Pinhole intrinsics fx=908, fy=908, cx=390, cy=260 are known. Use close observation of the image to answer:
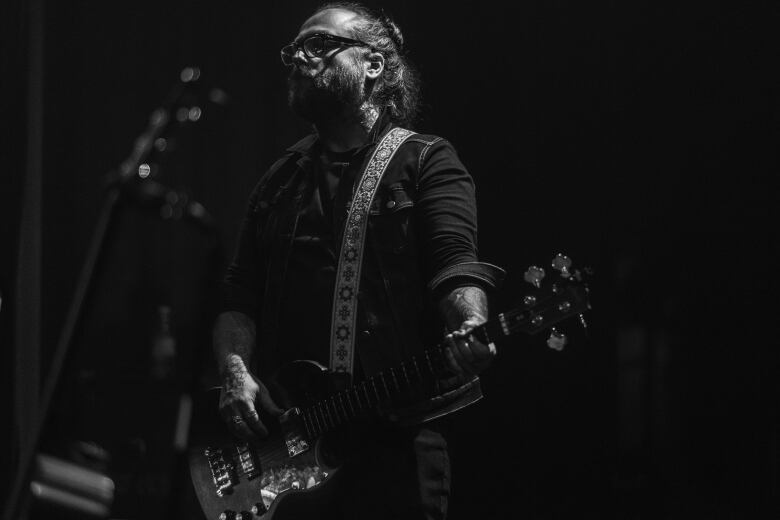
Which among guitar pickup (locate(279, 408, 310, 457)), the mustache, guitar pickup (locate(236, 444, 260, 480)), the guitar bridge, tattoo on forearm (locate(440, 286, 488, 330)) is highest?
the mustache

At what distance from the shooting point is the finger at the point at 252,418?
256cm

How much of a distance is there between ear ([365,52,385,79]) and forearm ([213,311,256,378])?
92cm

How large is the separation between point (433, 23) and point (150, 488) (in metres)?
2.15

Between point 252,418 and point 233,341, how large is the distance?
0.32m

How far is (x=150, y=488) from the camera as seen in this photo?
3.53 metres

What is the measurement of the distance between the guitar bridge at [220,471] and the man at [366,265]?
0.16 m

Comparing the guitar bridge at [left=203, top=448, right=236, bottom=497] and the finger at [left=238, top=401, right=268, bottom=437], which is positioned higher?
the finger at [left=238, top=401, right=268, bottom=437]

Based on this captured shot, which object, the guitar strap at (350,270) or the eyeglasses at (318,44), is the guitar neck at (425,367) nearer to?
the guitar strap at (350,270)

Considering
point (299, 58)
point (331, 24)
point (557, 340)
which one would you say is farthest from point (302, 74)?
point (557, 340)

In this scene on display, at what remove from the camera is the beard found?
2.96 metres

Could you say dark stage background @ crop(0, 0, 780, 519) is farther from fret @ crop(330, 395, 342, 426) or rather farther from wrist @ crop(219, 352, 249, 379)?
fret @ crop(330, 395, 342, 426)

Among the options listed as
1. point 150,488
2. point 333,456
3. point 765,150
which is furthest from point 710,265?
point 150,488

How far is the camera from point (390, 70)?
126 inches

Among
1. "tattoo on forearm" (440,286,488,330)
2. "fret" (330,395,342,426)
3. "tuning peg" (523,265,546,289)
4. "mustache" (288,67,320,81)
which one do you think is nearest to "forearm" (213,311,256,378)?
"fret" (330,395,342,426)
